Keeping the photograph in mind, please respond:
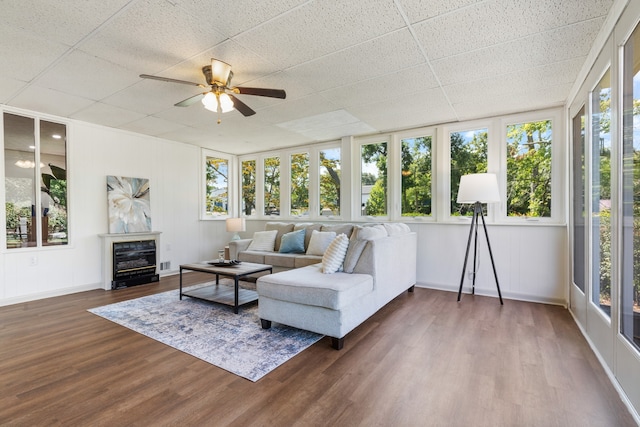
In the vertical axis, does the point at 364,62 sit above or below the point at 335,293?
above

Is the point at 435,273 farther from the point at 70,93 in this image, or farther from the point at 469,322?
the point at 70,93

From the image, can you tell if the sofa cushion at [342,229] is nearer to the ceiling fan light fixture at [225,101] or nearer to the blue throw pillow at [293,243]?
the blue throw pillow at [293,243]

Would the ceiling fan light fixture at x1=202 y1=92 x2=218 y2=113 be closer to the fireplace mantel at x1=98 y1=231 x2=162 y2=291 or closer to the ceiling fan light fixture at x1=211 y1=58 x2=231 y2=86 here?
the ceiling fan light fixture at x1=211 y1=58 x2=231 y2=86

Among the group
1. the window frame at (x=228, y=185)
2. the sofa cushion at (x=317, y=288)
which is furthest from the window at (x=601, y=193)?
the window frame at (x=228, y=185)

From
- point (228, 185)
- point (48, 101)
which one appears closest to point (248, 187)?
point (228, 185)

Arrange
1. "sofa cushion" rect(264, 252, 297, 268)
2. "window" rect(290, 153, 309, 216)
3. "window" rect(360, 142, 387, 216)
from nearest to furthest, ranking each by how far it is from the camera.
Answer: "sofa cushion" rect(264, 252, 297, 268) < "window" rect(360, 142, 387, 216) < "window" rect(290, 153, 309, 216)

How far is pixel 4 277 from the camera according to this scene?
12.7 feet

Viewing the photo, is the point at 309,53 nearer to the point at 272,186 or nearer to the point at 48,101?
the point at 48,101

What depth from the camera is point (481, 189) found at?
377cm

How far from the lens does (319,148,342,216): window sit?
225 inches

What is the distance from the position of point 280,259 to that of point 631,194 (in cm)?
388

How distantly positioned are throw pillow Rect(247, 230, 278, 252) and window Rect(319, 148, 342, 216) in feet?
3.65

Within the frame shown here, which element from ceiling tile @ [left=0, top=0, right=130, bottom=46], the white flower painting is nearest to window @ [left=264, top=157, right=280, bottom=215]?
the white flower painting

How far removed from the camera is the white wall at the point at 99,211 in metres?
4.09
